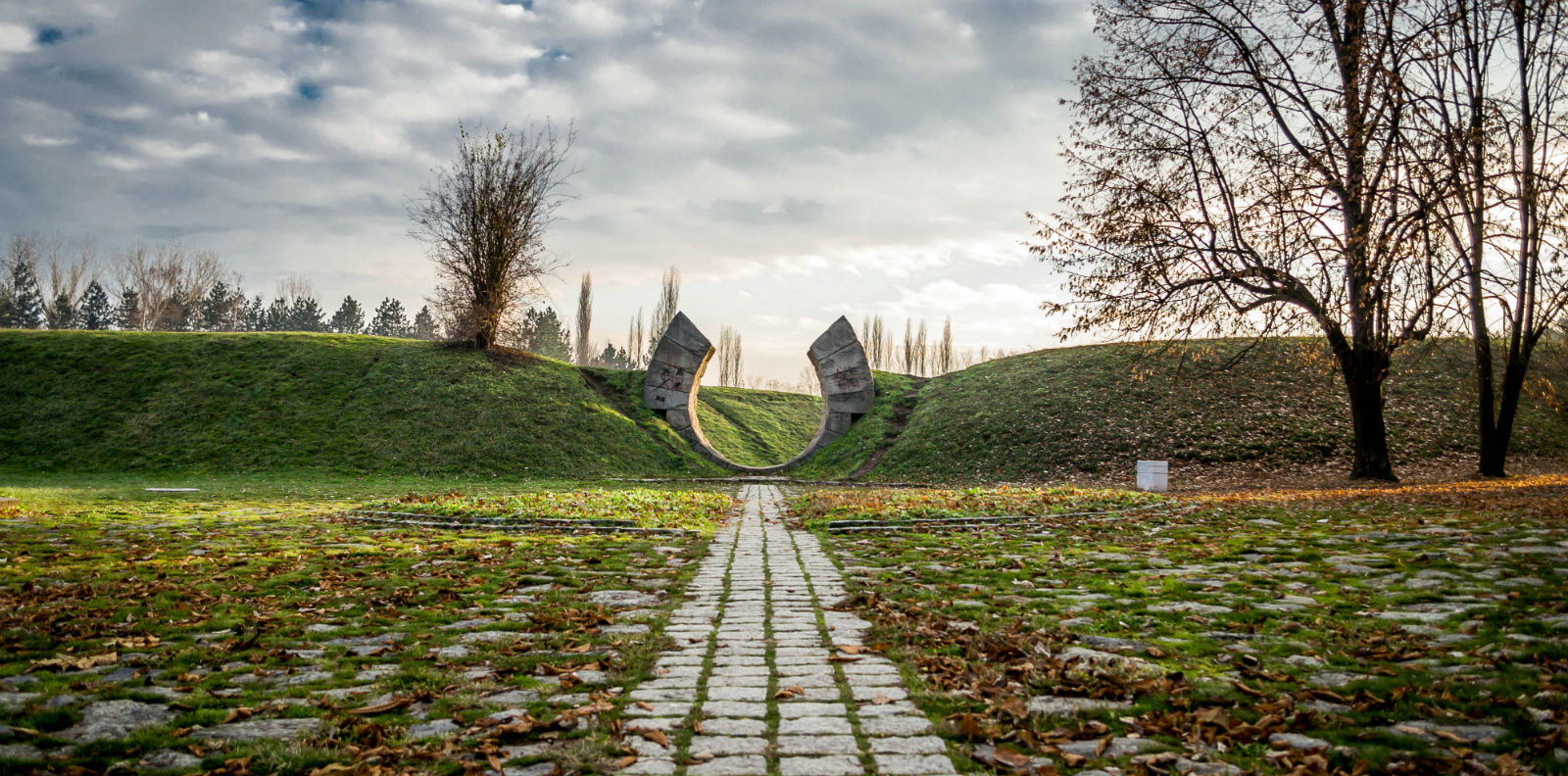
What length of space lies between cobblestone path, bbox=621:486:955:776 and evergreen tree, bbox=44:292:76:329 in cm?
8771

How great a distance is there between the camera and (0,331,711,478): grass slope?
963 inches

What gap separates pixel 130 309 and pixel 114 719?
282ft

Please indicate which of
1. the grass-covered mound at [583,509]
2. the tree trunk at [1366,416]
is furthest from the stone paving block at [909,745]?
the tree trunk at [1366,416]

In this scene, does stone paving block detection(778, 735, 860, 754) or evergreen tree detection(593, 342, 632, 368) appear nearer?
stone paving block detection(778, 735, 860, 754)

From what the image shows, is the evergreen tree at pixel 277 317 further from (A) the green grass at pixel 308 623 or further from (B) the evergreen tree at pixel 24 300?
(A) the green grass at pixel 308 623

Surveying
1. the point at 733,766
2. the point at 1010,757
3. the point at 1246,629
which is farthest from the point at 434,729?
the point at 1246,629

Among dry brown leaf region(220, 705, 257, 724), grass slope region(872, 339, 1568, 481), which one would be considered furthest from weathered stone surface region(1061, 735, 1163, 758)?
grass slope region(872, 339, 1568, 481)

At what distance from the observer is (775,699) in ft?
13.2

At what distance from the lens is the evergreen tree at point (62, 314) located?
2724 inches

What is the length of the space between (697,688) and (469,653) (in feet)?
5.38

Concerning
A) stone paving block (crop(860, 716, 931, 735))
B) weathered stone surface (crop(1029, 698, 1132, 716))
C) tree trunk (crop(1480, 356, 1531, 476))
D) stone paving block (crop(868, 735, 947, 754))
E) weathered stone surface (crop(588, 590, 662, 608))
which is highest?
tree trunk (crop(1480, 356, 1531, 476))

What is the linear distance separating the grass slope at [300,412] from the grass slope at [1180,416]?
9.09m

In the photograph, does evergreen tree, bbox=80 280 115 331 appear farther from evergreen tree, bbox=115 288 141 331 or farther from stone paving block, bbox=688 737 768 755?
stone paving block, bbox=688 737 768 755

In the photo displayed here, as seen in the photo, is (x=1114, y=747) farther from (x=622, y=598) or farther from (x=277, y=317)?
(x=277, y=317)
